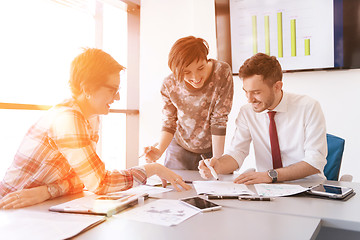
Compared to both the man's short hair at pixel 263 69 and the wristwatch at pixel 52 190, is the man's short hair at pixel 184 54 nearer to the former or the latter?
the man's short hair at pixel 263 69

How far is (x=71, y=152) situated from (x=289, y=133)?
3.86 feet

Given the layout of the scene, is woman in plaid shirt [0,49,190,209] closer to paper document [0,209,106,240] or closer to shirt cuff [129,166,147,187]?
shirt cuff [129,166,147,187]

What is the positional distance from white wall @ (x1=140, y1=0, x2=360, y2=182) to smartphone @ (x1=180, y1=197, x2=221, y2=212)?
182 centimetres

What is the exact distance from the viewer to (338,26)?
252cm

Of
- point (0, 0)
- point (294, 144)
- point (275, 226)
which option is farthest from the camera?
point (0, 0)

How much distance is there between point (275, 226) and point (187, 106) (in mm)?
1171

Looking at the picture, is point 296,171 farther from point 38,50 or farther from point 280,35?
point 38,50

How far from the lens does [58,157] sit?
125 centimetres

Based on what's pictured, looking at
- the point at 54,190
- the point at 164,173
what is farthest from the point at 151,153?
the point at 54,190

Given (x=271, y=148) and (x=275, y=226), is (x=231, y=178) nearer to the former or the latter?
(x=271, y=148)

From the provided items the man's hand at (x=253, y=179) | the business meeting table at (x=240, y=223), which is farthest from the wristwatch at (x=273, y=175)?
the business meeting table at (x=240, y=223)

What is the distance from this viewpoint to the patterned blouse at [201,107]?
1960 mm

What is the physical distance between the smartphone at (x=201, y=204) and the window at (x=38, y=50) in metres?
1.29

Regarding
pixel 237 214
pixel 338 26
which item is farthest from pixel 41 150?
pixel 338 26
